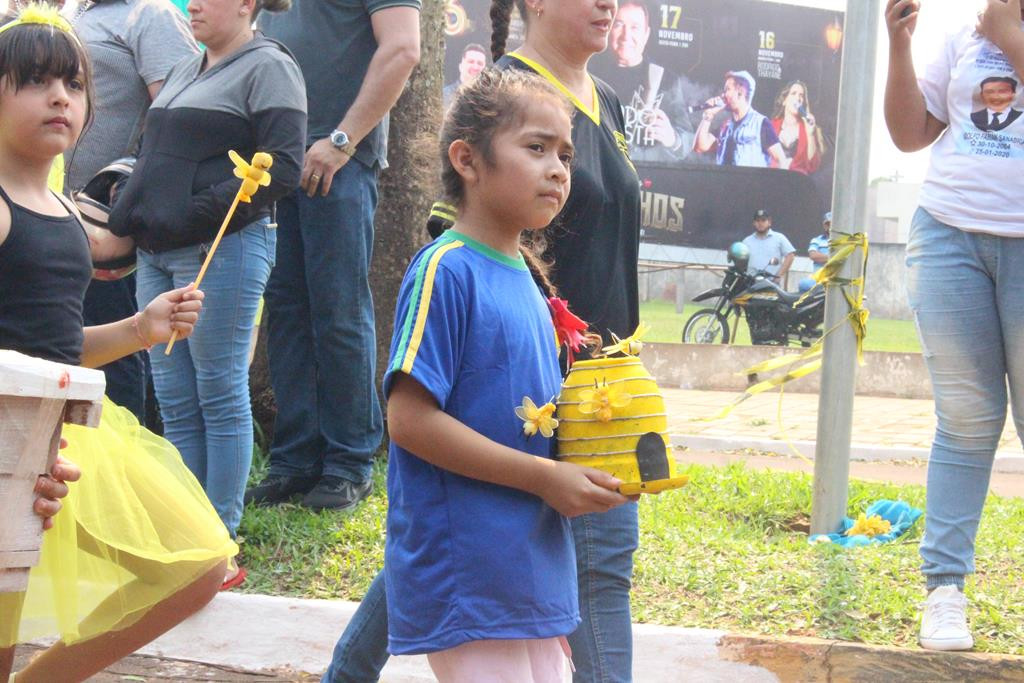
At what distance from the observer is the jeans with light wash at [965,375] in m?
3.71

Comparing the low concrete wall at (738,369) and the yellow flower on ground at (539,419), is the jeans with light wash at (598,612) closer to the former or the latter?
the yellow flower on ground at (539,419)

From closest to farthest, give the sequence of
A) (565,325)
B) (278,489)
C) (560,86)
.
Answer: (565,325) → (560,86) → (278,489)

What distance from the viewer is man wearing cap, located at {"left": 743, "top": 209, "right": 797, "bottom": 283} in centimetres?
2167

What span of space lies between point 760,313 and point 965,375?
14.0m

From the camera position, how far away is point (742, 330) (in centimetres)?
2125

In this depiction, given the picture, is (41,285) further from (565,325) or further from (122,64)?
(122,64)

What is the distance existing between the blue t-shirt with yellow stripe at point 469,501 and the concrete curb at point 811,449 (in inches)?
264

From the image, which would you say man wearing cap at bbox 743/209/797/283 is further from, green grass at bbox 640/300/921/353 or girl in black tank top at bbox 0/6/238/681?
girl in black tank top at bbox 0/6/238/681

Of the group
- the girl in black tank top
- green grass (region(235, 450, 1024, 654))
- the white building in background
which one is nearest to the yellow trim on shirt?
the girl in black tank top

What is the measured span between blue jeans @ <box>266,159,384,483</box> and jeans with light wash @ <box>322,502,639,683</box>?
203cm

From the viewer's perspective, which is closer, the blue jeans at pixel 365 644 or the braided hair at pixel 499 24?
the blue jeans at pixel 365 644

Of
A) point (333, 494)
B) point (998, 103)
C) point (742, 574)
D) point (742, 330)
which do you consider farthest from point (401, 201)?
point (742, 330)

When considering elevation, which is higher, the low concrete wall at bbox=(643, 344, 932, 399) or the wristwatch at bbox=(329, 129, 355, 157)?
the wristwatch at bbox=(329, 129, 355, 157)

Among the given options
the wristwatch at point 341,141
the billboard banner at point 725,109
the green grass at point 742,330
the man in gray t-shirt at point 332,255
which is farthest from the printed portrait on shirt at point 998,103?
the billboard banner at point 725,109
